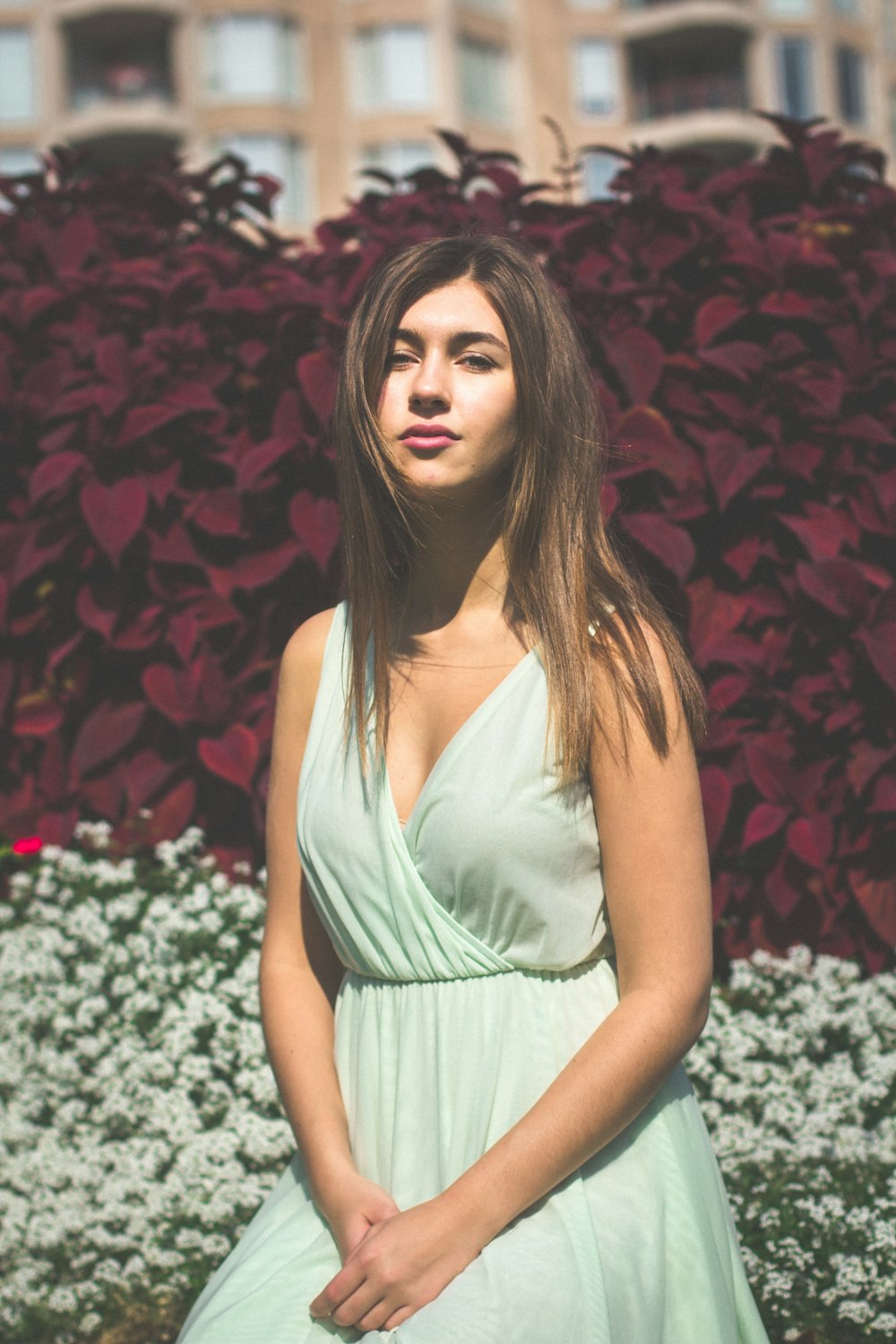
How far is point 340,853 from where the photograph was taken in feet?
6.59

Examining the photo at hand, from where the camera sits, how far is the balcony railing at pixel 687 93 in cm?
3338

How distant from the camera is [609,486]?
2.92 meters

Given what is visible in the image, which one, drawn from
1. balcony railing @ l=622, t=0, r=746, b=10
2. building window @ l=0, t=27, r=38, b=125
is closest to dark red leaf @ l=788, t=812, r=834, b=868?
building window @ l=0, t=27, r=38, b=125

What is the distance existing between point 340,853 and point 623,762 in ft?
1.42

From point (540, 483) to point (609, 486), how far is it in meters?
0.92

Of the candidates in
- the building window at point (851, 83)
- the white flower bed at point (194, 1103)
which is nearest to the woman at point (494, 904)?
the white flower bed at point (194, 1103)

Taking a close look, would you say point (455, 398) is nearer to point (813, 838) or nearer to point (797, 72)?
point (813, 838)

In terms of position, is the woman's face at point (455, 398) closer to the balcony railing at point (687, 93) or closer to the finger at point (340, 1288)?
the finger at point (340, 1288)

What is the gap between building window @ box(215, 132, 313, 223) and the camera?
30766 mm

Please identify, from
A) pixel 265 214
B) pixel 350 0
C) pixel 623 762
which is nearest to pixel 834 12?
pixel 350 0

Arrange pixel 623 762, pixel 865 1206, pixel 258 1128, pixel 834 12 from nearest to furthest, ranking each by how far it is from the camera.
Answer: pixel 623 762 < pixel 865 1206 < pixel 258 1128 < pixel 834 12

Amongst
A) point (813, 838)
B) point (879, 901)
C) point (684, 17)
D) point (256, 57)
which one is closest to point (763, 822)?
point (813, 838)

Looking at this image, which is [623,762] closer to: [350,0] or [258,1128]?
[258,1128]

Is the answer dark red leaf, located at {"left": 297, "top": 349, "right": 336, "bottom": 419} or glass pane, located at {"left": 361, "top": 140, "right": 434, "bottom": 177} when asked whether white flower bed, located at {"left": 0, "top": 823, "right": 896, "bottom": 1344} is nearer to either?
dark red leaf, located at {"left": 297, "top": 349, "right": 336, "bottom": 419}
